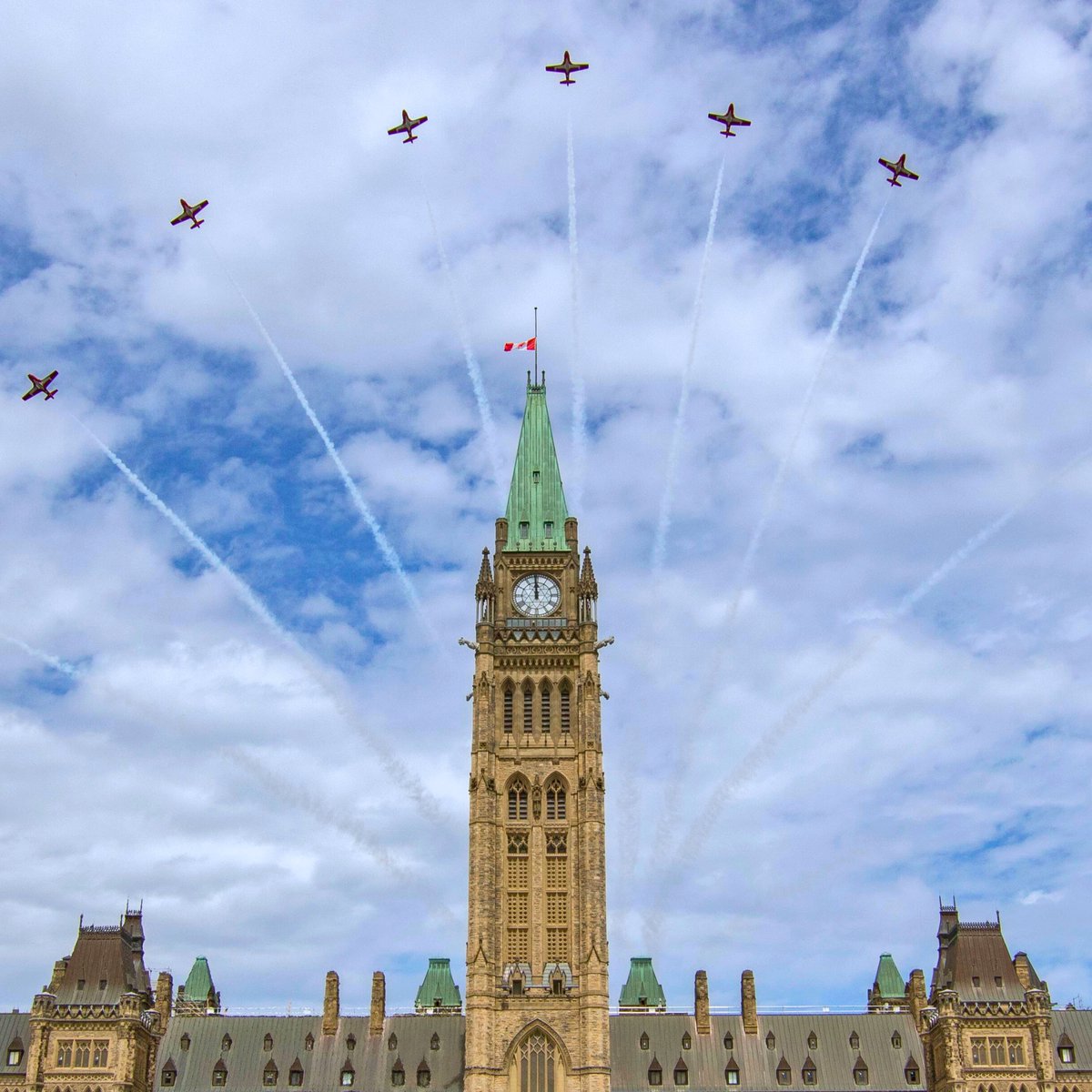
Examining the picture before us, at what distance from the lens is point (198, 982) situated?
17962 centimetres

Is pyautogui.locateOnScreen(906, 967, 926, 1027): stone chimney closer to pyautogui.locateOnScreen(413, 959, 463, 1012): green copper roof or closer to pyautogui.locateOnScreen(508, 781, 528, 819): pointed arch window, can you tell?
pyautogui.locateOnScreen(508, 781, 528, 819): pointed arch window

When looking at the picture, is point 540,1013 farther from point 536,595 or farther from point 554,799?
point 536,595

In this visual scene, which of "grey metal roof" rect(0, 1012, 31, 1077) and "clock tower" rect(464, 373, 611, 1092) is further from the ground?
"clock tower" rect(464, 373, 611, 1092)

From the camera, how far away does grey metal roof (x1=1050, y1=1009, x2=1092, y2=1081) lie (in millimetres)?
139625

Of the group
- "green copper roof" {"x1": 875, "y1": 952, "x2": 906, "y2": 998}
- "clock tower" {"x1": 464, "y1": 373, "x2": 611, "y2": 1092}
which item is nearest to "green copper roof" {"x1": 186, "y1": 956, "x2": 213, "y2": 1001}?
"clock tower" {"x1": 464, "y1": 373, "x2": 611, "y2": 1092}

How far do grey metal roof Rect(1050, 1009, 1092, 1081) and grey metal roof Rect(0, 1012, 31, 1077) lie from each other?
90.0m

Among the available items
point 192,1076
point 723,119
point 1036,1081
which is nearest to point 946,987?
point 1036,1081

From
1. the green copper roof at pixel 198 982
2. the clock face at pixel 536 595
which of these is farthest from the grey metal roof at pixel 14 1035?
the clock face at pixel 536 595

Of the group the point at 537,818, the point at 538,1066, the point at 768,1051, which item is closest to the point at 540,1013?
the point at 538,1066

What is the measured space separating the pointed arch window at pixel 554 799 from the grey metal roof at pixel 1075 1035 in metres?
47.0

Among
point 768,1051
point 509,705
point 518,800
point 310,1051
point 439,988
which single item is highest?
point 509,705

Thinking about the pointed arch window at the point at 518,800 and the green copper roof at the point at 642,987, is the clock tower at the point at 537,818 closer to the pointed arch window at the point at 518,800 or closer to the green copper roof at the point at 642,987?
the pointed arch window at the point at 518,800

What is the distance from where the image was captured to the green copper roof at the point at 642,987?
184625 millimetres

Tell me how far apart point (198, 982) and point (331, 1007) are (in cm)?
3538
